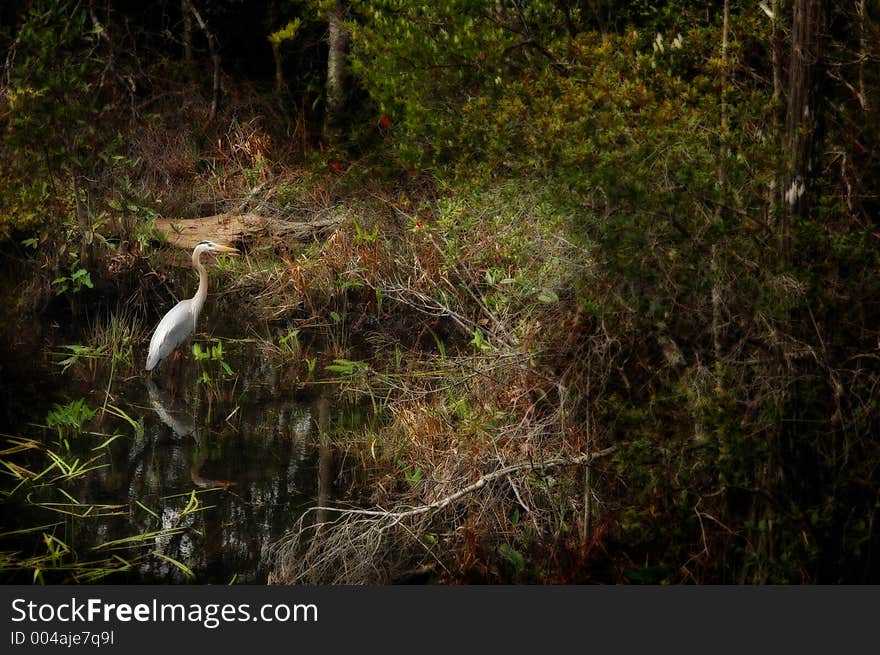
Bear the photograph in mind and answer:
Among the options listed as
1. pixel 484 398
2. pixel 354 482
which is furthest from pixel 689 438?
pixel 354 482

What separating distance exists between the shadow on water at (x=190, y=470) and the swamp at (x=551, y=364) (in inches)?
0.9

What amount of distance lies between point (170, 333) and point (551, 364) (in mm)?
4066

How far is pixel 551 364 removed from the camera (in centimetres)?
489

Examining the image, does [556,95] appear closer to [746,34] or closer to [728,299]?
[746,34]

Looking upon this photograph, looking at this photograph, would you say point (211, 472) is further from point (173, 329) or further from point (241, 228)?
point (241, 228)

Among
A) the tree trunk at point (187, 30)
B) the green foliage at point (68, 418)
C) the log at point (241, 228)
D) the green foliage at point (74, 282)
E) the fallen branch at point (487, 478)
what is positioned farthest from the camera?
the tree trunk at point (187, 30)

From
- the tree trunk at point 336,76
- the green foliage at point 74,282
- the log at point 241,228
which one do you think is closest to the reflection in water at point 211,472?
the green foliage at point 74,282

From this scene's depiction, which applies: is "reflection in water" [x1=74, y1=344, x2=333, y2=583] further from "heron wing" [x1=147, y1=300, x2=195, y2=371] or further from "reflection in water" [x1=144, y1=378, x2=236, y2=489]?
"heron wing" [x1=147, y1=300, x2=195, y2=371]

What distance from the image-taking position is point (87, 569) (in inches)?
196

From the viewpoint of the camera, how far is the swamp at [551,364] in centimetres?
398

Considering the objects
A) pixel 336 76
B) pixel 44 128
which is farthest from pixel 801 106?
pixel 336 76

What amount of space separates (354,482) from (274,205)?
5.63m

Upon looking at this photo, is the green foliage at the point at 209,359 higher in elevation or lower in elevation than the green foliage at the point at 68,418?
lower

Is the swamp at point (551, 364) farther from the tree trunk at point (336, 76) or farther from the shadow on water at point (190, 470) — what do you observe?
the tree trunk at point (336, 76)
